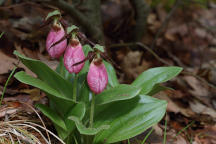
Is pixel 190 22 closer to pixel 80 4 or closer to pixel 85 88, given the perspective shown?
pixel 80 4

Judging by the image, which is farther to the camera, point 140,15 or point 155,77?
point 140,15

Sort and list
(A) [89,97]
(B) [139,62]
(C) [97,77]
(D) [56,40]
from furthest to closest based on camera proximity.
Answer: (B) [139,62]
(A) [89,97]
(D) [56,40]
(C) [97,77]

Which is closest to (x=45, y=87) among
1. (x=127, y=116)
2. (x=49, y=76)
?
(x=49, y=76)

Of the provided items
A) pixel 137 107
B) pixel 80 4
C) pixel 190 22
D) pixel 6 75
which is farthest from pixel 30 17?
pixel 190 22

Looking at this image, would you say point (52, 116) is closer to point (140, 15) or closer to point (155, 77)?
point (155, 77)

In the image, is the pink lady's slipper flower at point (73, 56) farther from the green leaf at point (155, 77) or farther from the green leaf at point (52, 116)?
the green leaf at point (155, 77)

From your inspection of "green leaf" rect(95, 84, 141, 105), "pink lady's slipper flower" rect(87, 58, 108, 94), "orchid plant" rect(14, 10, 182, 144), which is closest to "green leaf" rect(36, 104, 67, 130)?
"orchid plant" rect(14, 10, 182, 144)

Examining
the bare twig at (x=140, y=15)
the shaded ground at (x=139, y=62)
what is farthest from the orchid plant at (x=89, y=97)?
the bare twig at (x=140, y=15)
